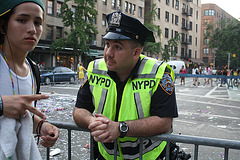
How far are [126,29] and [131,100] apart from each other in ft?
2.01

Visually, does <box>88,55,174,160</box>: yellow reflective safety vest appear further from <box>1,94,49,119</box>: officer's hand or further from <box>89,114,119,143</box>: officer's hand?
<box>1,94,49,119</box>: officer's hand

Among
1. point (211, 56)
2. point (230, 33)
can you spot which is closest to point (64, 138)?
point (230, 33)

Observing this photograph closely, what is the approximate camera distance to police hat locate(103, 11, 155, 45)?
2.01 meters

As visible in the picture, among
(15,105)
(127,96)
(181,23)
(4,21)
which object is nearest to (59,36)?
(127,96)

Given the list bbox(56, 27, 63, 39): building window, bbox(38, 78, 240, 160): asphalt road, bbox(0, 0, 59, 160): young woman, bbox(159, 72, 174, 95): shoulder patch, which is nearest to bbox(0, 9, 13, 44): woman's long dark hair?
bbox(0, 0, 59, 160): young woman

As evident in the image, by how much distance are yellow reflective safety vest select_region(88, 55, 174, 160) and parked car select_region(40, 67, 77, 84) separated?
1714 centimetres

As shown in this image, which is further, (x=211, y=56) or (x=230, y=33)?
(x=211, y=56)

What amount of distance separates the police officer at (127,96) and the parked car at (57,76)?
17.1 metres

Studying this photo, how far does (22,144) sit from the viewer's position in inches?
56.8

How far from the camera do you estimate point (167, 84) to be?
1951 millimetres

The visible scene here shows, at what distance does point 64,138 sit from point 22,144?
13.3 feet

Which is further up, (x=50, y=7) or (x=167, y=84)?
(x=50, y=7)

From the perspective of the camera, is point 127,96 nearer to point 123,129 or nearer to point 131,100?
point 131,100

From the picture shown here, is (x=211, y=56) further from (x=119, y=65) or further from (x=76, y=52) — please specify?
(x=119, y=65)
